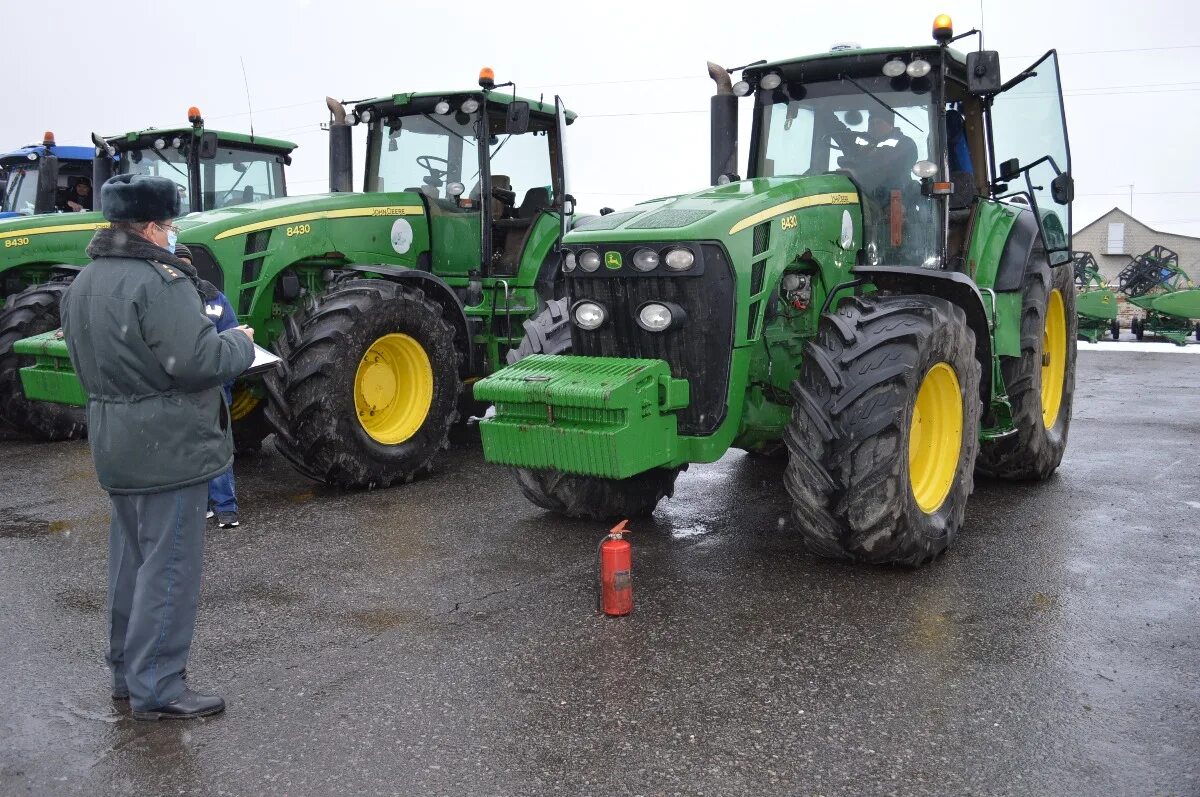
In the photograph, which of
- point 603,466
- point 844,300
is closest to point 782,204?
point 844,300

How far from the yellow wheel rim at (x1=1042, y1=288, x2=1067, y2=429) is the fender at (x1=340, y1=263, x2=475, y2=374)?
4.13 metres

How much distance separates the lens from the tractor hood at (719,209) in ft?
17.4

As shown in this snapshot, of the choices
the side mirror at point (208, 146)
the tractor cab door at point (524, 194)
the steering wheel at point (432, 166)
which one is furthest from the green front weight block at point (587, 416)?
the side mirror at point (208, 146)

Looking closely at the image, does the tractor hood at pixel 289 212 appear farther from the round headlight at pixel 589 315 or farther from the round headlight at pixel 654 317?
the round headlight at pixel 654 317

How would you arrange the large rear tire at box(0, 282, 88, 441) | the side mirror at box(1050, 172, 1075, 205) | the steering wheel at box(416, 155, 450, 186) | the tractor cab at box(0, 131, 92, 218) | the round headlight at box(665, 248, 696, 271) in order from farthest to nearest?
the tractor cab at box(0, 131, 92, 218) < the large rear tire at box(0, 282, 88, 441) < the steering wheel at box(416, 155, 450, 186) < the side mirror at box(1050, 172, 1075, 205) < the round headlight at box(665, 248, 696, 271)

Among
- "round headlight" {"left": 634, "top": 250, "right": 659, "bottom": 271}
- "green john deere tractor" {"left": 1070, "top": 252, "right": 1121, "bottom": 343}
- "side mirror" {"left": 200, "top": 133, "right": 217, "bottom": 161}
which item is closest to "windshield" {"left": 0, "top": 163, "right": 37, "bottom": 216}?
"side mirror" {"left": 200, "top": 133, "right": 217, "bottom": 161}

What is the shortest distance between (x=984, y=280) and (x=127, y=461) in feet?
16.2

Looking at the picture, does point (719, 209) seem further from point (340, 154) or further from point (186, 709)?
point (340, 154)

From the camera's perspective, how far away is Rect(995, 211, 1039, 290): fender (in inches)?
262

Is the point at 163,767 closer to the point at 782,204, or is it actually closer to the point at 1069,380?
the point at 782,204

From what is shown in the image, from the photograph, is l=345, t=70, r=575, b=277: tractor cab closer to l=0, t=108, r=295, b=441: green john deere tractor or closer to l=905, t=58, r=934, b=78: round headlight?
l=0, t=108, r=295, b=441: green john deere tractor

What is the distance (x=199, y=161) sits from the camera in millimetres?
9828

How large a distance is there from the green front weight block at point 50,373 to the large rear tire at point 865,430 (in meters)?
4.81

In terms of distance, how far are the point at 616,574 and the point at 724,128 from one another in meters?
3.09
